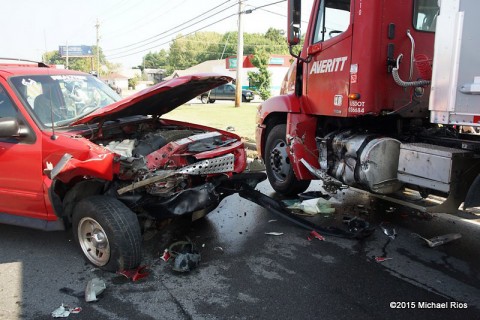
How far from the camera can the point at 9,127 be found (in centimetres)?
393

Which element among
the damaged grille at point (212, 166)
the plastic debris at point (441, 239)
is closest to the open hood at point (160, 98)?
the damaged grille at point (212, 166)

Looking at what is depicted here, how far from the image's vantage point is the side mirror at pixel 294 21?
4.79 m

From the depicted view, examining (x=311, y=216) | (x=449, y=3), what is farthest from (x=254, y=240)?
(x=449, y=3)

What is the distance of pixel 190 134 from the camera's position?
4.84 m

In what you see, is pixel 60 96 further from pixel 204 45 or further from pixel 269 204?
pixel 204 45

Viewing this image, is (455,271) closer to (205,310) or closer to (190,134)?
(205,310)

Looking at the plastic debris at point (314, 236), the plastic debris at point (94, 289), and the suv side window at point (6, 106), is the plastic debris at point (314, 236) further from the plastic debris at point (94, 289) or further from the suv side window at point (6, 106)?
the suv side window at point (6, 106)

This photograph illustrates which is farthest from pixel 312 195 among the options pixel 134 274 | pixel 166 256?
pixel 134 274

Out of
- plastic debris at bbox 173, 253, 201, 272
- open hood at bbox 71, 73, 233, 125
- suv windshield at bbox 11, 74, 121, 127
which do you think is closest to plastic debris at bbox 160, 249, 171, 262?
plastic debris at bbox 173, 253, 201, 272

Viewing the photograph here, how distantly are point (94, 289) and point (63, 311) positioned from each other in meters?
0.31

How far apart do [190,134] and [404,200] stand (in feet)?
10.3

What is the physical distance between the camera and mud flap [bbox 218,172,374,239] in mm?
4574

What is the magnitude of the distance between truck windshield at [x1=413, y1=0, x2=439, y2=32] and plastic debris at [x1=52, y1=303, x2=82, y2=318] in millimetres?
4315

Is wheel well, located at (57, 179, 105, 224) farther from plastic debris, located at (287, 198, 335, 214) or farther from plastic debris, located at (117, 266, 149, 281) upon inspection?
plastic debris, located at (287, 198, 335, 214)
